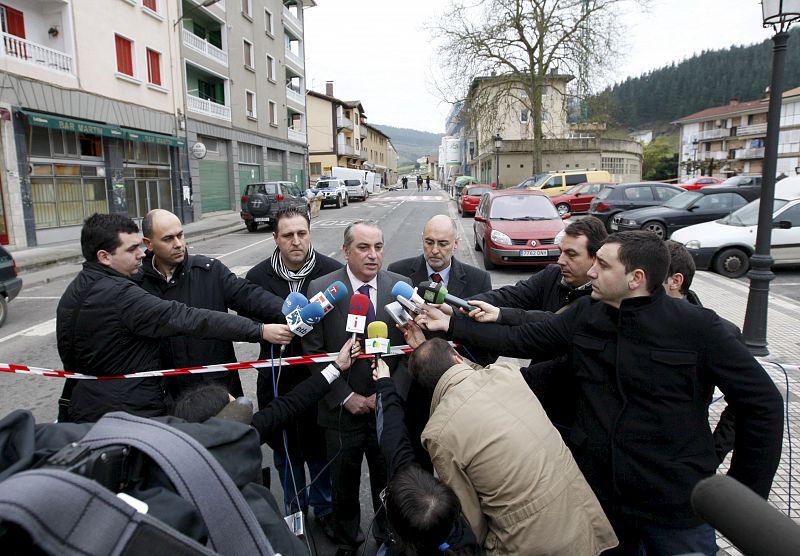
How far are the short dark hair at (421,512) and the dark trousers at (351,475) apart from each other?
1120 mm

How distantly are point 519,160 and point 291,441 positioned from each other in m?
47.9

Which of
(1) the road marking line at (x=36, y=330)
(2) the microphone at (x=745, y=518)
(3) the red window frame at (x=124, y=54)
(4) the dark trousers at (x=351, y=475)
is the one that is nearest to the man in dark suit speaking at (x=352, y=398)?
(4) the dark trousers at (x=351, y=475)

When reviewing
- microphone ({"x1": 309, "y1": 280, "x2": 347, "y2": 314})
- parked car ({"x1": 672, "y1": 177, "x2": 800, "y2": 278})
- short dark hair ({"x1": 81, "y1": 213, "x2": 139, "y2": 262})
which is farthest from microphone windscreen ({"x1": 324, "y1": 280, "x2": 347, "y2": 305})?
parked car ({"x1": 672, "y1": 177, "x2": 800, "y2": 278})

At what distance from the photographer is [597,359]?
2.23m

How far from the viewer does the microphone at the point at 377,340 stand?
8.63 ft

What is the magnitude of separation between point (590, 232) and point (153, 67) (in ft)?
78.1

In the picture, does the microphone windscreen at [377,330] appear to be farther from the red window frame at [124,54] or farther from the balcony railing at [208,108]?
Result: the balcony railing at [208,108]

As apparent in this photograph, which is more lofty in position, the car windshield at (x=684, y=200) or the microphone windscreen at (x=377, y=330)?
the car windshield at (x=684, y=200)

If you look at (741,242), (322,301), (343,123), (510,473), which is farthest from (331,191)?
(343,123)

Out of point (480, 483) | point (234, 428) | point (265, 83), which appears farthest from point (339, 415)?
point (265, 83)

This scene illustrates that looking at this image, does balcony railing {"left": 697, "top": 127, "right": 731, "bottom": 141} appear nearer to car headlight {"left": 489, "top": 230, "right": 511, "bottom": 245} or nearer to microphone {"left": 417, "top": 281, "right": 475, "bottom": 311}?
car headlight {"left": 489, "top": 230, "right": 511, "bottom": 245}

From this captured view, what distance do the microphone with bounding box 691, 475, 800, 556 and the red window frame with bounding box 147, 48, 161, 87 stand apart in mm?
24893

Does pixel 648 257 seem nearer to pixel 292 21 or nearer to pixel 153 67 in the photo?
pixel 153 67

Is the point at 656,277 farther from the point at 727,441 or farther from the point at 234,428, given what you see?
the point at 234,428
